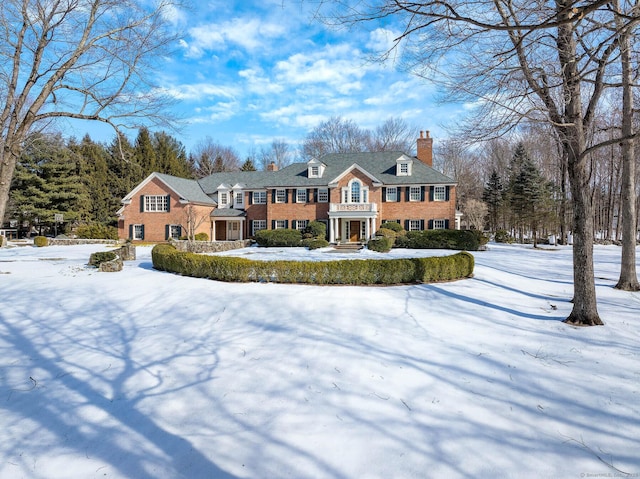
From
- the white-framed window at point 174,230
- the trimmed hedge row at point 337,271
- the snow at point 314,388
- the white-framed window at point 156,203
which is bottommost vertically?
the snow at point 314,388

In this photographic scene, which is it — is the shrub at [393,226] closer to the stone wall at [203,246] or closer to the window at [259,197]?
the window at [259,197]

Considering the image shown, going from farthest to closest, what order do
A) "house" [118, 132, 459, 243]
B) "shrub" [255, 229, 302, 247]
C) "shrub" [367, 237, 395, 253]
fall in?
"house" [118, 132, 459, 243] → "shrub" [255, 229, 302, 247] → "shrub" [367, 237, 395, 253]

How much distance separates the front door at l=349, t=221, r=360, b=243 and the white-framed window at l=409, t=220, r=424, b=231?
4.37 m

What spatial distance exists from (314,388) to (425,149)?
3008 cm

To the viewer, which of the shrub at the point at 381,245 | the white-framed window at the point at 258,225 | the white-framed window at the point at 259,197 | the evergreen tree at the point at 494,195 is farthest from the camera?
the evergreen tree at the point at 494,195

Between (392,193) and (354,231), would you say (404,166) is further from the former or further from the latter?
(354,231)

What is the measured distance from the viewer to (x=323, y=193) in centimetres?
2919

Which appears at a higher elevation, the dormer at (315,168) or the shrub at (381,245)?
the dormer at (315,168)

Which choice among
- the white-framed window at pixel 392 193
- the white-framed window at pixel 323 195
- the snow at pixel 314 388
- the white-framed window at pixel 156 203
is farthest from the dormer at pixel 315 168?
the snow at pixel 314 388

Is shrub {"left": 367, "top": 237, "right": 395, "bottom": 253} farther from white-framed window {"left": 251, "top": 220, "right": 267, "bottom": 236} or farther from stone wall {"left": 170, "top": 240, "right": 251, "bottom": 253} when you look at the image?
white-framed window {"left": 251, "top": 220, "right": 267, "bottom": 236}

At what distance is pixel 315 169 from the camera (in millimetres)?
29891

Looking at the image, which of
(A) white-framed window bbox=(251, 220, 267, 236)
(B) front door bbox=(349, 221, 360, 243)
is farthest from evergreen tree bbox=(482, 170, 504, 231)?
(A) white-framed window bbox=(251, 220, 267, 236)

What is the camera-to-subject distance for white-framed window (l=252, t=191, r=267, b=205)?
31.2 meters

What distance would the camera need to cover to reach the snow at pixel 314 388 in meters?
3.34
